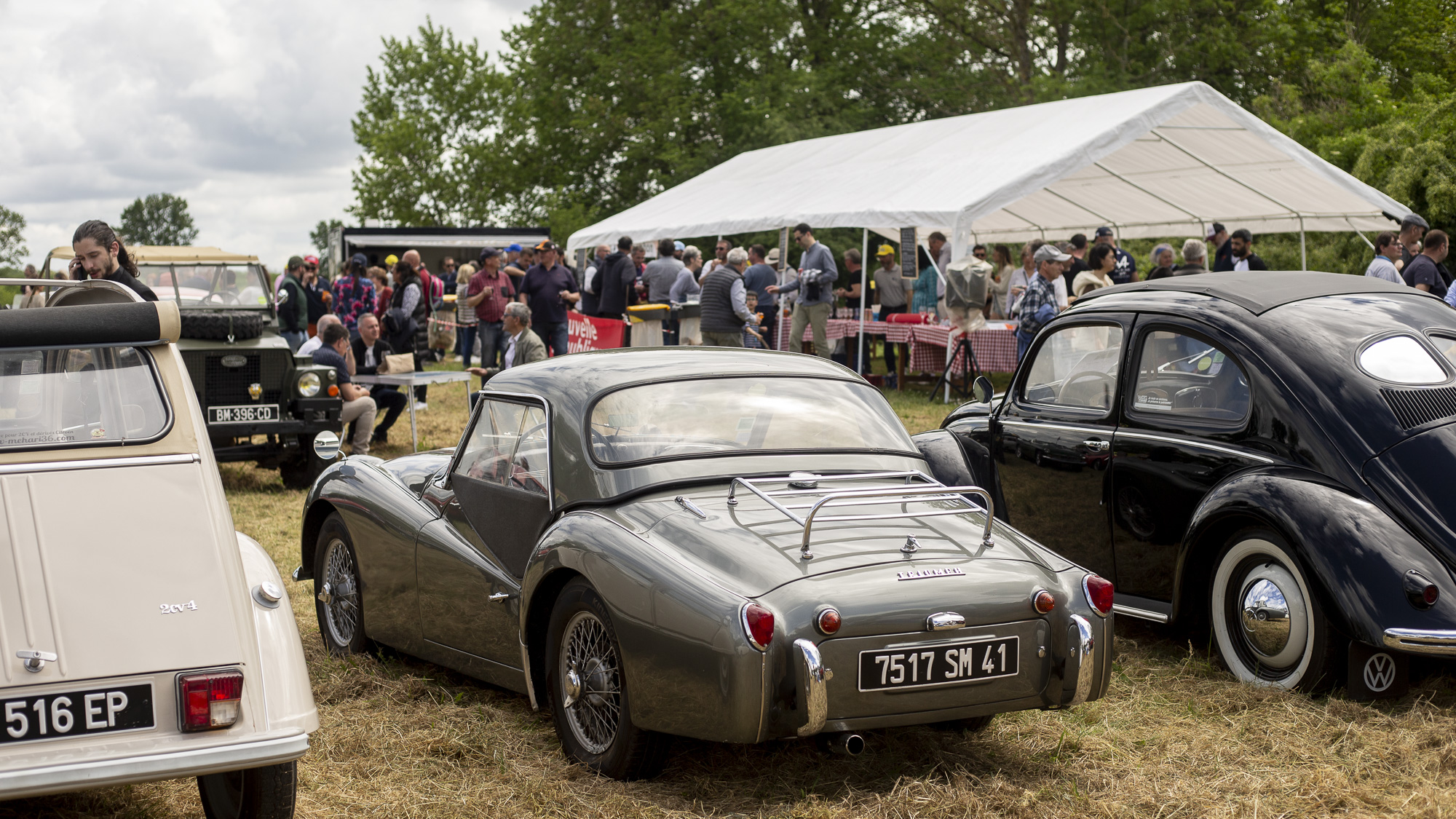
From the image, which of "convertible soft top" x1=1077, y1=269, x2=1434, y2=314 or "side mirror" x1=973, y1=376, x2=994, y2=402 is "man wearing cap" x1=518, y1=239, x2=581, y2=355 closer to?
"side mirror" x1=973, y1=376, x2=994, y2=402

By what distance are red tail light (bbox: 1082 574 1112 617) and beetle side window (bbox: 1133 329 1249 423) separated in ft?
5.59

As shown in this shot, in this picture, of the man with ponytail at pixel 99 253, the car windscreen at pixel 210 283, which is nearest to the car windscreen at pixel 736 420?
the man with ponytail at pixel 99 253

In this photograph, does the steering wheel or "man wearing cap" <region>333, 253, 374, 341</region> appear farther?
"man wearing cap" <region>333, 253, 374, 341</region>

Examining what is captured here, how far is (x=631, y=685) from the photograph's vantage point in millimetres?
3998

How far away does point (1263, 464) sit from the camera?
529 cm

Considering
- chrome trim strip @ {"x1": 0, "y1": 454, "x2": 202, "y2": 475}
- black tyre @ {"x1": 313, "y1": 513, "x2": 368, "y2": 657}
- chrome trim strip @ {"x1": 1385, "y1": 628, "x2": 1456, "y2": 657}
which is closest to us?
chrome trim strip @ {"x1": 0, "y1": 454, "x2": 202, "y2": 475}

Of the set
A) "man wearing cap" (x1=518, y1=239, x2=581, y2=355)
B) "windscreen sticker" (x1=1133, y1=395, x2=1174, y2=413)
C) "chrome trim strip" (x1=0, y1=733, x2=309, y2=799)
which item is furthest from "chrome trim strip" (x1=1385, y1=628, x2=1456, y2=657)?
"man wearing cap" (x1=518, y1=239, x2=581, y2=355)

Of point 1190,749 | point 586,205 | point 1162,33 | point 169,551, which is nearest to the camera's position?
point 169,551

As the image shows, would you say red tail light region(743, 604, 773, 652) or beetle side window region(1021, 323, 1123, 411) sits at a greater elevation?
beetle side window region(1021, 323, 1123, 411)

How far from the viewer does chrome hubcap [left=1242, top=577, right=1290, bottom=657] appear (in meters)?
5.12

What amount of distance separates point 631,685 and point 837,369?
1.83 metres

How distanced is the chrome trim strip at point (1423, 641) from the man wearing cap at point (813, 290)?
11053 millimetres

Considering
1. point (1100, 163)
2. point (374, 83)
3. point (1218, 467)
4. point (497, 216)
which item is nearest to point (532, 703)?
point (1218, 467)

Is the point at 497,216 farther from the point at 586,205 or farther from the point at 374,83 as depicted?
the point at 374,83
